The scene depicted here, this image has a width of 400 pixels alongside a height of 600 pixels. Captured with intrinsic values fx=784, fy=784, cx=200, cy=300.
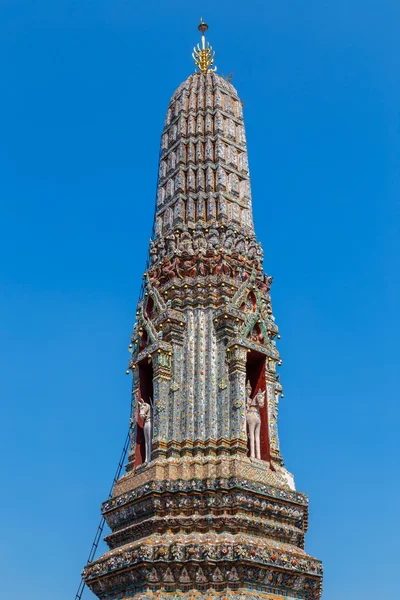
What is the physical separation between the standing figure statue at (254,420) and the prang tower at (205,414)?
0.11ft

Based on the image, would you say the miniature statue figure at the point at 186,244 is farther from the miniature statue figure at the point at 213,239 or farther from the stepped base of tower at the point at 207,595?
the stepped base of tower at the point at 207,595

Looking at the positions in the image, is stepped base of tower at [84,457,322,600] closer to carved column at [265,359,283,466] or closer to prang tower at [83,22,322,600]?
prang tower at [83,22,322,600]

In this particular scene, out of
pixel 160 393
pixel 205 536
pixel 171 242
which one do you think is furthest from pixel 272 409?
pixel 171 242

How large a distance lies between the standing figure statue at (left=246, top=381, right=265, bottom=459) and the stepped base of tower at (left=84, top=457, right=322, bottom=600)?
0.54 meters

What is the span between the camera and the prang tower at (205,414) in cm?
1443

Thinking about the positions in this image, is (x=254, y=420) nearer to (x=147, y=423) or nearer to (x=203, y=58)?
(x=147, y=423)

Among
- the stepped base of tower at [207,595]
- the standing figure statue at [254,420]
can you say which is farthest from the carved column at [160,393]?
the stepped base of tower at [207,595]

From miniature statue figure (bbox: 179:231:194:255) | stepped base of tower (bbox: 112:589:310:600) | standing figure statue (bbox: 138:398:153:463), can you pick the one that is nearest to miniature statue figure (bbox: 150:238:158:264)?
miniature statue figure (bbox: 179:231:194:255)

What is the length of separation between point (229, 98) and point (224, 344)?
8.61 m

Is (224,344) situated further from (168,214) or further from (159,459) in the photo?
(168,214)

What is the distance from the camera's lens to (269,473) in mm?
16031

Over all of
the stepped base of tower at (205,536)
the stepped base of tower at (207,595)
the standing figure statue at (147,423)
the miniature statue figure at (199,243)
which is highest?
the miniature statue figure at (199,243)

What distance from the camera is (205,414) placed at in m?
16.5

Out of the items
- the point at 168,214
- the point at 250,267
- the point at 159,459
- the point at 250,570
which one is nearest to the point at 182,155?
the point at 168,214
